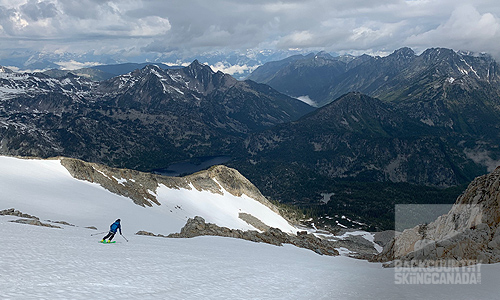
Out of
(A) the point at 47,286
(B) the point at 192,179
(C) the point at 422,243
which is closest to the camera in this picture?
(A) the point at 47,286

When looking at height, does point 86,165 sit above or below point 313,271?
above

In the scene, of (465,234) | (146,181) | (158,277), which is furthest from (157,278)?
(146,181)

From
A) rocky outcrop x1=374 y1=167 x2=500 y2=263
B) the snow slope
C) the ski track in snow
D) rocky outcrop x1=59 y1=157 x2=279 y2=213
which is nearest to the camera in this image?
the ski track in snow

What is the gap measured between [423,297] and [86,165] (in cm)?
9772

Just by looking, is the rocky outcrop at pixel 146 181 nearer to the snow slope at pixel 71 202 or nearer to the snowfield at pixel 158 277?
the snow slope at pixel 71 202

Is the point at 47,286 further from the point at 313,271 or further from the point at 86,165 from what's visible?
the point at 86,165

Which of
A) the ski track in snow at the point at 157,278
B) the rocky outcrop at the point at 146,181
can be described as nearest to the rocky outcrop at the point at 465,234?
the ski track in snow at the point at 157,278

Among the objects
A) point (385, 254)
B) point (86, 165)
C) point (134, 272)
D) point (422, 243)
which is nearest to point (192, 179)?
point (86, 165)

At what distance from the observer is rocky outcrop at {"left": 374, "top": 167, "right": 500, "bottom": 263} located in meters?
41.3

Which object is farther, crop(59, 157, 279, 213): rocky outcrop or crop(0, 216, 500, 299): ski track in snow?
crop(59, 157, 279, 213): rocky outcrop

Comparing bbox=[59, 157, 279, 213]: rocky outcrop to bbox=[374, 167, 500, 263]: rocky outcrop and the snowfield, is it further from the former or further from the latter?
bbox=[374, 167, 500, 263]: rocky outcrop

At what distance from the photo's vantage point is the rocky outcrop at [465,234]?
1628 inches

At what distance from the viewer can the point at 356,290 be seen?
2564cm

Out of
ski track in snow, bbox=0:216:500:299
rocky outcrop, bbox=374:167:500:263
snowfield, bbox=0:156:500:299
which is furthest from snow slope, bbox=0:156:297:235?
rocky outcrop, bbox=374:167:500:263
